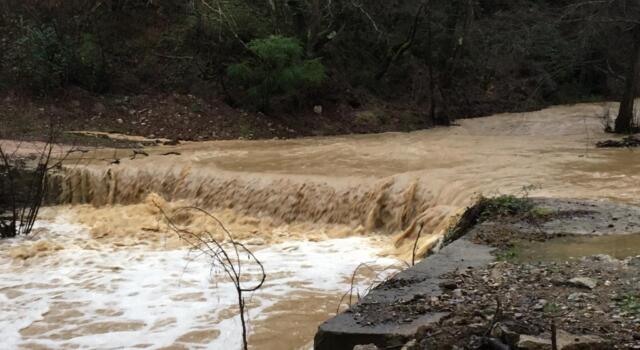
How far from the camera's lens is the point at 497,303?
9.89ft

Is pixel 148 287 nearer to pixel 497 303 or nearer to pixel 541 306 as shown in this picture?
pixel 541 306

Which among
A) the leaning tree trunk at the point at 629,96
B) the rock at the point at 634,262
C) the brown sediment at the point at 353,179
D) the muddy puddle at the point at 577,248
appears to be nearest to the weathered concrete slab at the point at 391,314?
the muddy puddle at the point at 577,248

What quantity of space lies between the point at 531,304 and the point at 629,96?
1348 centimetres

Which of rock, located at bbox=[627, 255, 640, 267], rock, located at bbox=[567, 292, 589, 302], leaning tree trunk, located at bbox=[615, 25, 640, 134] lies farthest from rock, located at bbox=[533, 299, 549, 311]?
leaning tree trunk, located at bbox=[615, 25, 640, 134]

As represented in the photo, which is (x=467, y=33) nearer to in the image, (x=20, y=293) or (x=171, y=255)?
(x=171, y=255)

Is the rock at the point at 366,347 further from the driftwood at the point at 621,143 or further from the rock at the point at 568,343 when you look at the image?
the driftwood at the point at 621,143

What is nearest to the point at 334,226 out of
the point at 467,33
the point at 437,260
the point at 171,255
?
the point at 171,255

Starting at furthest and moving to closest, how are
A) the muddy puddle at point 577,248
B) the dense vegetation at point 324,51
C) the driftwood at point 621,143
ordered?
1. the dense vegetation at point 324,51
2. the driftwood at point 621,143
3. the muddy puddle at point 577,248

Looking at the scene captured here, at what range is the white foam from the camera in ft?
17.4

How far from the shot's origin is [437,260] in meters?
4.57

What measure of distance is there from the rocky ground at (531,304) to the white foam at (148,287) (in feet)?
6.36

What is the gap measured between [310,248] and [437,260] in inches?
146

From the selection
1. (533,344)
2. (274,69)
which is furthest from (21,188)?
(533,344)

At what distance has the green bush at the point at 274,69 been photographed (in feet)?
53.0
